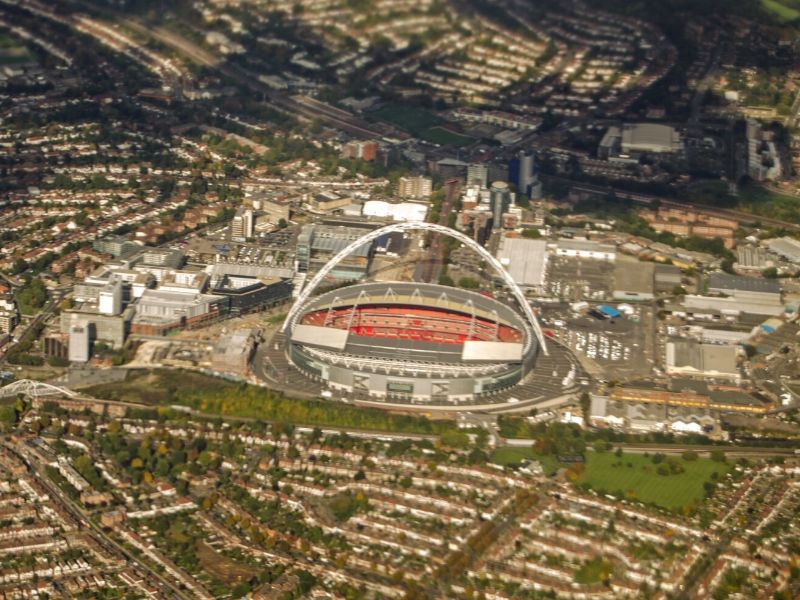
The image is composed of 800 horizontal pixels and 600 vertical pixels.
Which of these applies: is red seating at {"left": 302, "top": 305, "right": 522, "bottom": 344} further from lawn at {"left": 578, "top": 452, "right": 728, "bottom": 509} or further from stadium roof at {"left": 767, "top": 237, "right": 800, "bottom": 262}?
stadium roof at {"left": 767, "top": 237, "right": 800, "bottom": 262}

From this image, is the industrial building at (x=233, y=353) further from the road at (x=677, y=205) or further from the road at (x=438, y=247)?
the road at (x=677, y=205)

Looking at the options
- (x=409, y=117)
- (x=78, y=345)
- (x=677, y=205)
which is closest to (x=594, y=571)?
(x=78, y=345)

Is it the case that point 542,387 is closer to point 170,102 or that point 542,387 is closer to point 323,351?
point 323,351

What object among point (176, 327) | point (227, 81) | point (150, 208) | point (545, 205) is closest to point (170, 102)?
point (227, 81)

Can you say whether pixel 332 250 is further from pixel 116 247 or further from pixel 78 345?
pixel 78 345

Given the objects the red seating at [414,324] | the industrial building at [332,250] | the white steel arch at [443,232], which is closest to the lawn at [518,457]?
the red seating at [414,324]

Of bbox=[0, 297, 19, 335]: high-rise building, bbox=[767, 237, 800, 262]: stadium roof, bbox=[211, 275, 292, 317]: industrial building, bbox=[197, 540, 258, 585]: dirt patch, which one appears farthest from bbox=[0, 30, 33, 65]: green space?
bbox=[197, 540, 258, 585]: dirt patch
